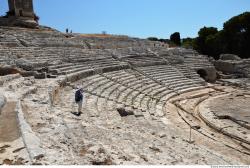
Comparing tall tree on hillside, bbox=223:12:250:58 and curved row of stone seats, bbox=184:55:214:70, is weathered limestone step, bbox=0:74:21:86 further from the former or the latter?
tall tree on hillside, bbox=223:12:250:58

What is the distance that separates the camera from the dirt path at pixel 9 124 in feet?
16.9

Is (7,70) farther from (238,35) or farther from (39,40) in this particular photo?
(238,35)

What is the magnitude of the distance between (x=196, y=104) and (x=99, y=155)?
12.5 meters

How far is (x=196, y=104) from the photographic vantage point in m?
16.3

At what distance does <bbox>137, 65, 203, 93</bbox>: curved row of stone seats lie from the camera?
19047mm

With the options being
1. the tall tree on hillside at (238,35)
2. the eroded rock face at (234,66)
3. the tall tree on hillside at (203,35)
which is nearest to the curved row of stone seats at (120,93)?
the eroded rock face at (234,66)

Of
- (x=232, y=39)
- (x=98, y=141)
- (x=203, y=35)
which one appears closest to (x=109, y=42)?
(x=232, y=39)

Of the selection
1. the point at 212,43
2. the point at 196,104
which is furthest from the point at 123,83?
the point at 212,43

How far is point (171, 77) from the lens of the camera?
20375mm

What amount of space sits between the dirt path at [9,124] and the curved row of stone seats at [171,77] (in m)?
13.0

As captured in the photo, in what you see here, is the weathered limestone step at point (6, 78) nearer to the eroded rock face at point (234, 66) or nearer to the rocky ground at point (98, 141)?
the rocky ground at point (98, 141)

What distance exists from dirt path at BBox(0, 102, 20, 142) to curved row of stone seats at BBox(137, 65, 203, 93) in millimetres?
12962

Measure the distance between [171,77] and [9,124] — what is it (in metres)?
15.7

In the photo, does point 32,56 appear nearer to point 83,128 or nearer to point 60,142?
point 83,128
